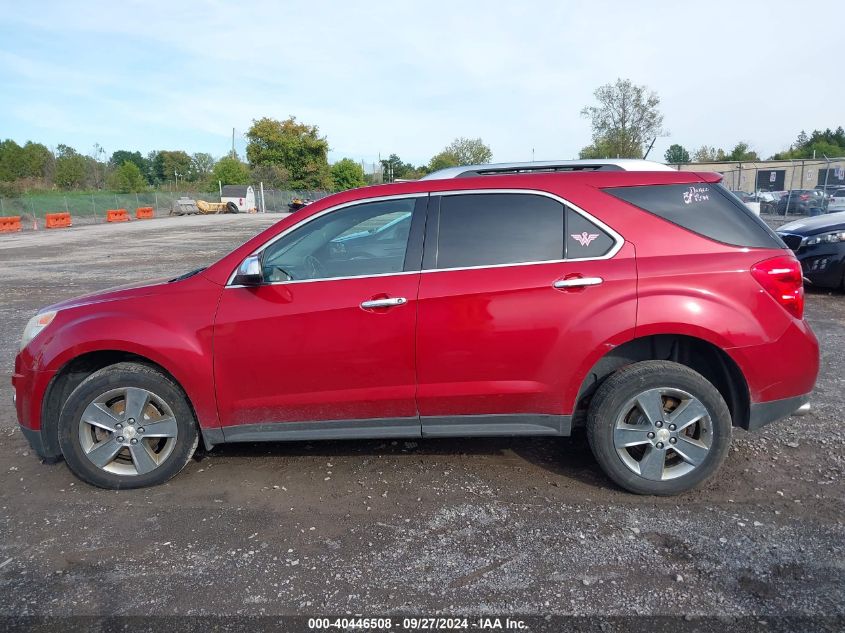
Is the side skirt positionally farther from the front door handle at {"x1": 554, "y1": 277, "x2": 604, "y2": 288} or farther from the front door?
the front door handle at {"x1": 554, "y1": 277, "x2": 604, "y2": 288}

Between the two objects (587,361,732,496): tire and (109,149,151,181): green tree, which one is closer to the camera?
(587,361,732,496): tire

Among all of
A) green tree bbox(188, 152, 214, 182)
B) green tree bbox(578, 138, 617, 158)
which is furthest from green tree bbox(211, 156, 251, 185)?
green tree bbox(578, 138, 617, 158)

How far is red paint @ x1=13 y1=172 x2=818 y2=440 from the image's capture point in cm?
340

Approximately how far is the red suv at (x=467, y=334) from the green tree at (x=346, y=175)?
80.6 meters

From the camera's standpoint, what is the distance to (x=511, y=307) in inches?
135

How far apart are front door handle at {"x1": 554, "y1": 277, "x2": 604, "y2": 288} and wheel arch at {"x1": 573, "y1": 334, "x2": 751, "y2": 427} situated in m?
0.42

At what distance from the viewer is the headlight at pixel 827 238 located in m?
9.22

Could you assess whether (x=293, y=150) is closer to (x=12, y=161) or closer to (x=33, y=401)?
(x=12, y=161)

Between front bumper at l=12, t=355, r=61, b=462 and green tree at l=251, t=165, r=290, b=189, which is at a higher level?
green tree at l=251, t=165, r=290, b=189

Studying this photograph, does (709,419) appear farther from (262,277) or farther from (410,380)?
(262,277)

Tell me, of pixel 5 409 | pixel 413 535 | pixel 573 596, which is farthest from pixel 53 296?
pixel 573 596

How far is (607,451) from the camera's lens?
11.5 ft

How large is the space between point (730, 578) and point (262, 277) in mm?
2827

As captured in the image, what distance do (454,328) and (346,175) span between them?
286ft
